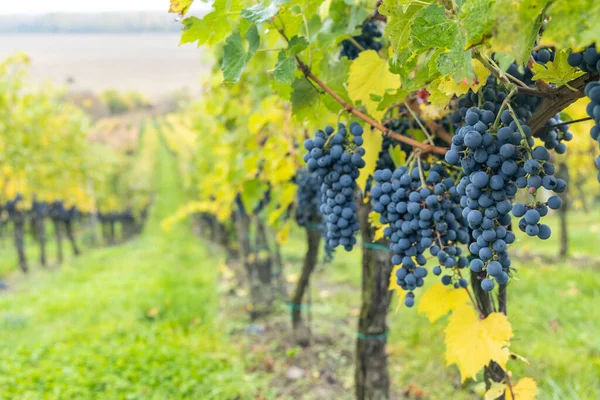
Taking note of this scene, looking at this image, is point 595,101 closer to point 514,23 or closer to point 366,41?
point 514,23

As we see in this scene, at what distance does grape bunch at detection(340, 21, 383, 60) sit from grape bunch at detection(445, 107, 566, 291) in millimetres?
963

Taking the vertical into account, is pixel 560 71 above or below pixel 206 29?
below

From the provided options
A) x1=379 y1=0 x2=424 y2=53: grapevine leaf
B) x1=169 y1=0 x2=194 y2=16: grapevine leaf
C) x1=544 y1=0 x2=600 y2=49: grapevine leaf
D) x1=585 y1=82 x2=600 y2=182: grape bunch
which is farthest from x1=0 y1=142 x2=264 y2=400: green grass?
x1=544 y1=0 x2=600 y2=49: grapevine leaf

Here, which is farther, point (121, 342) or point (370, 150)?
point (121, 342)

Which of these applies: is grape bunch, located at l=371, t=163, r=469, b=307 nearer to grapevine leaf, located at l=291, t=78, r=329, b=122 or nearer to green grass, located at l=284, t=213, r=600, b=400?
grapevine leaf, located at l=291, t=78, r=329, b=122

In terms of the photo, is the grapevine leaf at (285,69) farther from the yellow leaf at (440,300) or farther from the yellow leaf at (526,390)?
the yellow leaf at (526,390)

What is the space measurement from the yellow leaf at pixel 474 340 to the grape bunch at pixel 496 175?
0.41 metres

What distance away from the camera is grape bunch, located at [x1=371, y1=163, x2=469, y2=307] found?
1.22m

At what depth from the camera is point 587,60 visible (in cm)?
81

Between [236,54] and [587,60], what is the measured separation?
34.6 inches

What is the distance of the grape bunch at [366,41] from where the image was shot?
5.99 feet

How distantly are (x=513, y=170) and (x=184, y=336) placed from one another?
4979 mm

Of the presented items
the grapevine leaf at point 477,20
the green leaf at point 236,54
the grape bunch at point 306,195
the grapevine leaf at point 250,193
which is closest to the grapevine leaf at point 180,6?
the green leaf at point 236,54

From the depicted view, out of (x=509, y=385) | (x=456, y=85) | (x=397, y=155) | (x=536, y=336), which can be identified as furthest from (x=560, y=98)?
(x=536, y=336)
